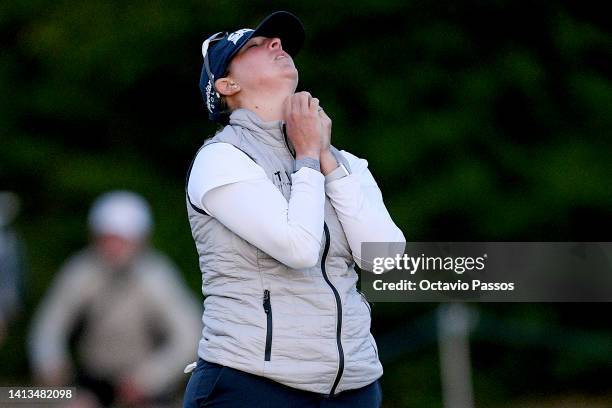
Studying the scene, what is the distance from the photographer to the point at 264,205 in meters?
2.11

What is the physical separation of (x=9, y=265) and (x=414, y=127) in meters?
2.36

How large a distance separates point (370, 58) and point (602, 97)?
53.1 inches

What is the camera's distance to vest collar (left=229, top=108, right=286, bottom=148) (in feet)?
7.43

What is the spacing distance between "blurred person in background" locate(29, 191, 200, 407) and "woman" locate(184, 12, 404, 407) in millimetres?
2256

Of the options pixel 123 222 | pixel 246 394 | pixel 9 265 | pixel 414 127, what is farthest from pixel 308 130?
pixel 414 127

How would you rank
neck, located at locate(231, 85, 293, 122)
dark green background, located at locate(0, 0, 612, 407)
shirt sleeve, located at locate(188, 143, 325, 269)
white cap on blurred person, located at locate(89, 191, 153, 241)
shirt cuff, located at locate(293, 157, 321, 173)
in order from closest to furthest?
shirt sleeve, located at locate(188, 143, 325, 269), shirt cuff, located at locate(293, 157, 321, 173), neck, located at locate(231, 85, 293, 122), white cap on blurred person, located at locate(89, 191, 153, 241), dark green background, located at locate(0, 0, 612, 407)

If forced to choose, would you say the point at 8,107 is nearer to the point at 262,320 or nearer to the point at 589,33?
the point at 589,33

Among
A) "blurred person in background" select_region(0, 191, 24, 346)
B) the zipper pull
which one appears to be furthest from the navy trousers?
"blurred person in background" select_region(0, 191, 24, 346)

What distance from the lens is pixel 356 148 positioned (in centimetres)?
638

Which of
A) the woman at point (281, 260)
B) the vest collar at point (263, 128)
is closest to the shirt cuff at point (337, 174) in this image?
the woman at point (281, 260)

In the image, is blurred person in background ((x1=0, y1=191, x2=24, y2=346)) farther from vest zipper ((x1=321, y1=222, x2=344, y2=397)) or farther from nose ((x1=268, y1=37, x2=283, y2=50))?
vest zipper ((x1=321, y1=222, x2=344, y2=397))

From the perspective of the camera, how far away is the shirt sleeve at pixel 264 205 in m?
2.08

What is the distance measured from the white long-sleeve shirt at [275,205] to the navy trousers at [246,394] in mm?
243

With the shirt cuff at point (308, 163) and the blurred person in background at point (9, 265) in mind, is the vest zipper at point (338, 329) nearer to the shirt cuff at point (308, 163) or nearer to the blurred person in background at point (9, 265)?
the shirt cuff at point (308, 163)
